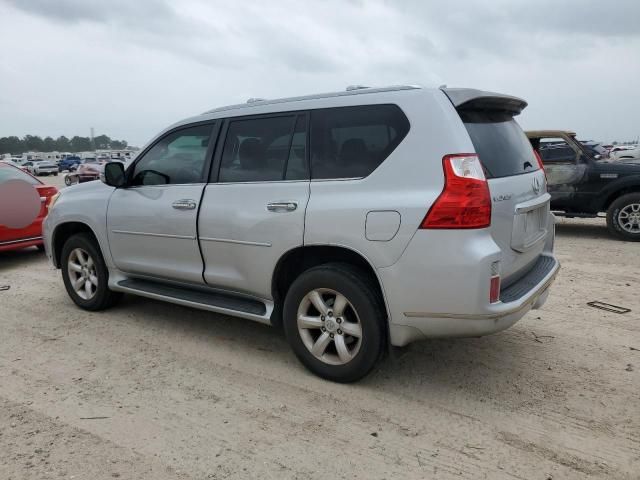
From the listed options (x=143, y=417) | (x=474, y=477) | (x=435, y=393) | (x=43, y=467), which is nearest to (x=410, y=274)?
(x=435, y=393)

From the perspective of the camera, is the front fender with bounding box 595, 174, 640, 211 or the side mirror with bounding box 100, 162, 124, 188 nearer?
the side mirror with bounding box 100, 162, 124, 188

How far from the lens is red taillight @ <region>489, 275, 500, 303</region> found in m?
2.87

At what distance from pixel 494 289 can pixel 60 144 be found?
419ft

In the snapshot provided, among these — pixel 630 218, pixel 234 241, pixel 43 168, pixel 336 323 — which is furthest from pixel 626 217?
pixel 43 168

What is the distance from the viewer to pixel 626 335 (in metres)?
4.19

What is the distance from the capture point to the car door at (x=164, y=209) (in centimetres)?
405

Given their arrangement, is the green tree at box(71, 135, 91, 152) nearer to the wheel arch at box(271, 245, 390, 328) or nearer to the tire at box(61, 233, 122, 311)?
the tire at box(61, 233, 122, 311)

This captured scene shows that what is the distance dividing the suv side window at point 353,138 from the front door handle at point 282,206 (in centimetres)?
24

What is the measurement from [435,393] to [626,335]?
197 centimetres

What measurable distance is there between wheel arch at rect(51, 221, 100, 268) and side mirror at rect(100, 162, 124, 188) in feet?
2.39

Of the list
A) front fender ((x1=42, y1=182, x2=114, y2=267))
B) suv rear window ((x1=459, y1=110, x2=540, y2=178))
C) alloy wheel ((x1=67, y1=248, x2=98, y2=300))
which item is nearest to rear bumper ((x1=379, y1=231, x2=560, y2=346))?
suv rear window ((x1=459, y1=110, x2=540, y2=178))

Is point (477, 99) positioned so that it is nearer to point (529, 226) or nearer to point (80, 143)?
point (529, 226)

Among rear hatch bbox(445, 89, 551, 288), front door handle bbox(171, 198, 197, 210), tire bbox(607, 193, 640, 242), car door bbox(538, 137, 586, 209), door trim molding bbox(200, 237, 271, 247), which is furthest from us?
car door bbox(538, 137, 586, 209)

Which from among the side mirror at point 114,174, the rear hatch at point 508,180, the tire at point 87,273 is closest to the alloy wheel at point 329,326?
the rear hatch at point 508,180
